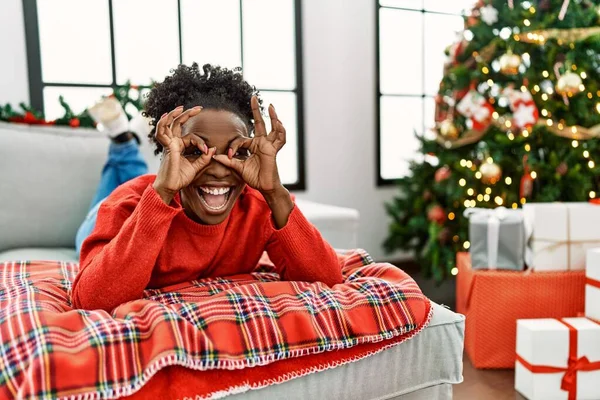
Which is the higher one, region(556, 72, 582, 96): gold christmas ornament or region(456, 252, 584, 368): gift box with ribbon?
region(556, 72, 582, 96): gold christmas ornament

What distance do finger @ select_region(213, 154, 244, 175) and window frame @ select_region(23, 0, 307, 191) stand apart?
6.10 ft

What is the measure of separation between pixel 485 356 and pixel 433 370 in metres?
0.88

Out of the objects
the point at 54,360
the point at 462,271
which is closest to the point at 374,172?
the point at 462,271

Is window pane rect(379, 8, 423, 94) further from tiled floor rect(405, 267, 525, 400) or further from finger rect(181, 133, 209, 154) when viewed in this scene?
finger rect(181, 133, 209, 154)

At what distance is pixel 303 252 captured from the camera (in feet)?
3.28

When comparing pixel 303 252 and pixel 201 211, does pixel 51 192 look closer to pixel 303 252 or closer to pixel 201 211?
pixel 201 211

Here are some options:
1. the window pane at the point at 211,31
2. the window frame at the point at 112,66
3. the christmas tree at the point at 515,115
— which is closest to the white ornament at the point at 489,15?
the christmas tree at the point at 515,115

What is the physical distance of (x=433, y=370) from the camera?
95 cm

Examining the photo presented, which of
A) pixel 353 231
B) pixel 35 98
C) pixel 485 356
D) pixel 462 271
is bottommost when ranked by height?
pixel 485 356

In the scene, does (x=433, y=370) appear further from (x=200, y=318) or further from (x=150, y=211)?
(x=150, y=211)

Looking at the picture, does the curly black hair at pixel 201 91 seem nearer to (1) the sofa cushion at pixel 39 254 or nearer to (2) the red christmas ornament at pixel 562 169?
(1) the sofa cushion at pixel 39 254

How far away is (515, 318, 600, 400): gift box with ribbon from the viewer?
4.73ft

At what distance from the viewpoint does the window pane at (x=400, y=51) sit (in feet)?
10.0

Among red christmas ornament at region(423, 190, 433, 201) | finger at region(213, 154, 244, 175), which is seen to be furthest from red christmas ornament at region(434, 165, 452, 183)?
finger at region(213, 154, 244, 175)
